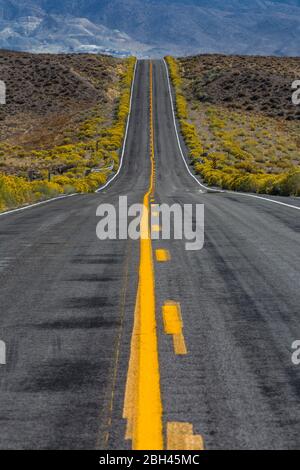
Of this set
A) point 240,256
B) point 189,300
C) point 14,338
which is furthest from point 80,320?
point 240,256

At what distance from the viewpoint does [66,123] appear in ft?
281

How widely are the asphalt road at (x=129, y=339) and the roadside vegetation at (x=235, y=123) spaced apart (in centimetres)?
2246

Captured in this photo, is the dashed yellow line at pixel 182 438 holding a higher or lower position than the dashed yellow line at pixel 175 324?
higher

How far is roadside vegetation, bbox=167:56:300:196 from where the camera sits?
58.1 meters

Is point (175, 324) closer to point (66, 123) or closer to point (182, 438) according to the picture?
point (182, 438)

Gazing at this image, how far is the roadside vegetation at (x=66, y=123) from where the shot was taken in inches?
2107

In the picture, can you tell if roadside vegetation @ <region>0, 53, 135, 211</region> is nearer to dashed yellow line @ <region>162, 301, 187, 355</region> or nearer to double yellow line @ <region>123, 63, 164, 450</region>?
dashed yellow line @ <region>162, 301, 187, 355</region>

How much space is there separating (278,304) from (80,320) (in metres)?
1.91

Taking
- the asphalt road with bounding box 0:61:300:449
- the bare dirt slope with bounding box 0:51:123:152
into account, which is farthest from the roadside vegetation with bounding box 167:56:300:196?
the asphalt road with bounding box 0:61:300:449

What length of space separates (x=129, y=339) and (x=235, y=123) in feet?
268

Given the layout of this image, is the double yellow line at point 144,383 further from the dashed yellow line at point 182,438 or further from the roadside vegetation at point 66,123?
the roadside vegetation at point 66,123

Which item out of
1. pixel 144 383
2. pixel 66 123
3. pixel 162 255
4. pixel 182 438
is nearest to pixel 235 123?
pixel 66 123

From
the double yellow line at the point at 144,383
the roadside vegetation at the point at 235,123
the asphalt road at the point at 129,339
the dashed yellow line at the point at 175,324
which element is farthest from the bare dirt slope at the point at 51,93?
the double yellow line at the point at 144,383

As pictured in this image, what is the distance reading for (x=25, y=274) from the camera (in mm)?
7914
